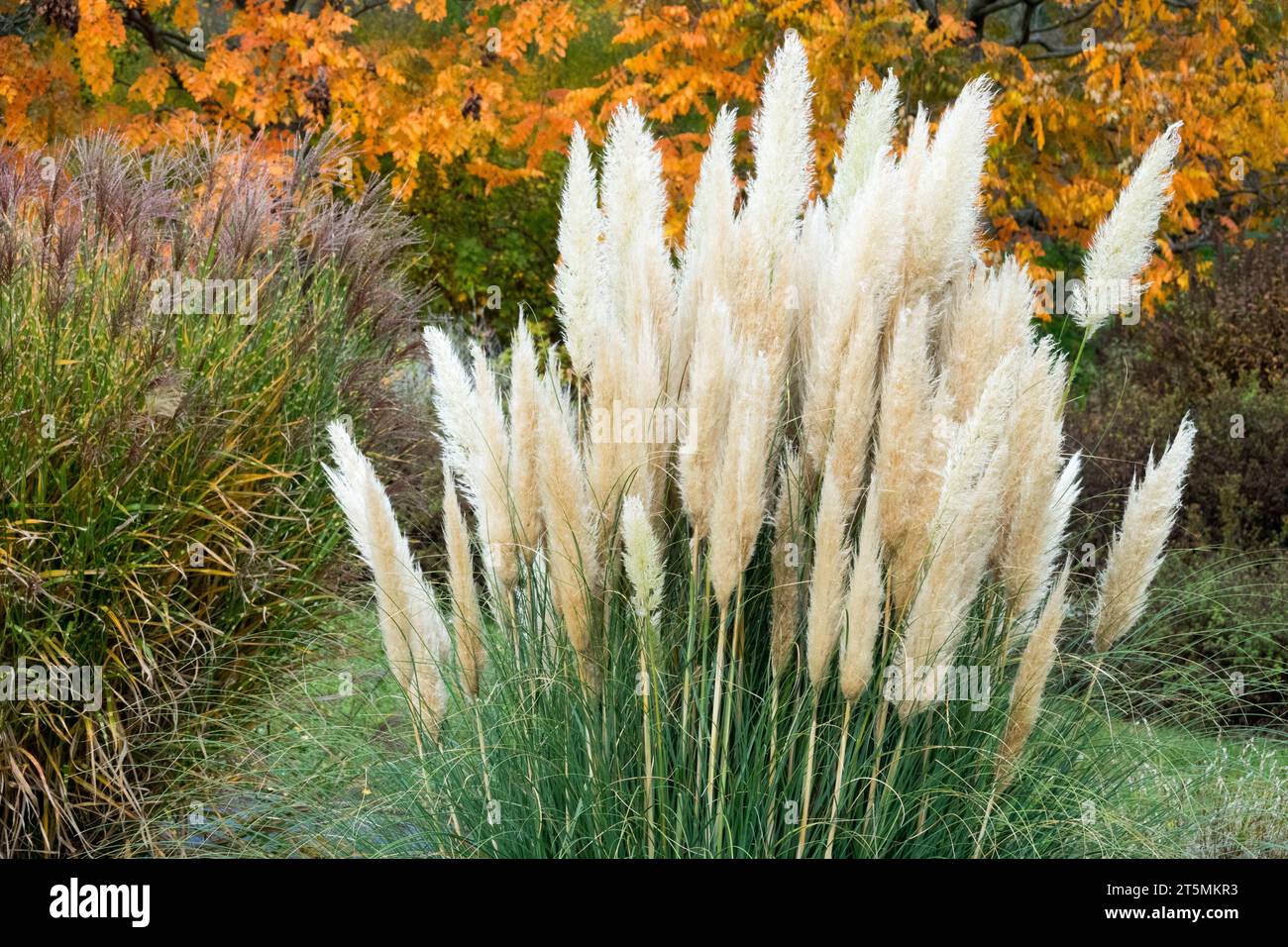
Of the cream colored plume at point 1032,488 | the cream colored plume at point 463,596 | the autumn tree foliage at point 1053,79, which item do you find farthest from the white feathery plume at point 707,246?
the autumn tree foliage at point 1053,79

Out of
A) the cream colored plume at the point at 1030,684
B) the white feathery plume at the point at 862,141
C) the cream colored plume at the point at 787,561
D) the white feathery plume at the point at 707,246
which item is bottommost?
the cream colored plume at the point at 1030,684

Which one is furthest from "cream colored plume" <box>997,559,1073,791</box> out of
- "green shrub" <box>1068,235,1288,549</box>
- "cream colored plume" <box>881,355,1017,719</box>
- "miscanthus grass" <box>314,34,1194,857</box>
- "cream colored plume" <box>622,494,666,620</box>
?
"green shrub" <box>1068,235,1288,549</box>

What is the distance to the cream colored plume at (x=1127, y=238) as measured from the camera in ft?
10.8

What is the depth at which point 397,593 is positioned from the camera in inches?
127

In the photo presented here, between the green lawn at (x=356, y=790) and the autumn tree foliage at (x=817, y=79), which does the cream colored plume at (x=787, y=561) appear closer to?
the green lawn at (x=356, y=790)

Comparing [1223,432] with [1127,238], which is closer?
[1127,238]

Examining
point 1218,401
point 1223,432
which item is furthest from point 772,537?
point 1218,401

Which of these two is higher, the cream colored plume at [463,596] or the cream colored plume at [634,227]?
the cream colored plume at [634,227]

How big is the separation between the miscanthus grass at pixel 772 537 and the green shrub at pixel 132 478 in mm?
1282

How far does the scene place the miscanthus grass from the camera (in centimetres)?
295

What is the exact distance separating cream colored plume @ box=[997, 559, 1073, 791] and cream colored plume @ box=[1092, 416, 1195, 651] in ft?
0.77

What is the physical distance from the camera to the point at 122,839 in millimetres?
4238

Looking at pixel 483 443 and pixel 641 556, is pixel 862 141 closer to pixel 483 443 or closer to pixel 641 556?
pixel 483 443

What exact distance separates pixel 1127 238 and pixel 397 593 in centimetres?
202
